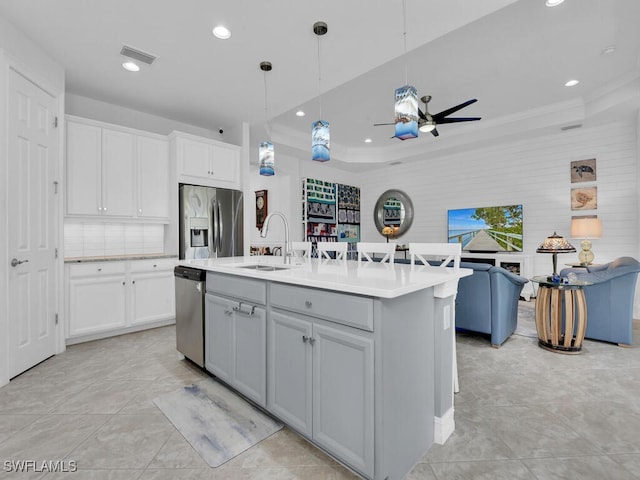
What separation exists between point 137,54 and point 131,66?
0.89ft

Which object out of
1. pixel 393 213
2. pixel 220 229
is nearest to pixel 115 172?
pixel 220 229

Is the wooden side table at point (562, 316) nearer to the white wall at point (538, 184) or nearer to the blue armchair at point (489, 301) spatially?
the blue armchair at point (489, 301)

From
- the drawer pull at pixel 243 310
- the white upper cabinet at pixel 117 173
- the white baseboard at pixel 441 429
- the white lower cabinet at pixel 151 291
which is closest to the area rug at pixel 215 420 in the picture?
the drawer pull at pixel 243 310

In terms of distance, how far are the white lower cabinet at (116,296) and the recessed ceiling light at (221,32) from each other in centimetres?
260

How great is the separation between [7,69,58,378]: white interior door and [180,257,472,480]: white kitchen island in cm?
210

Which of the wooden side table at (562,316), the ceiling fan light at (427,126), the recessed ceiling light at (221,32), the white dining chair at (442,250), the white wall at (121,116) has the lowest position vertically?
the wooden side table at (562,316)

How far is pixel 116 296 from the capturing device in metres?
3.53

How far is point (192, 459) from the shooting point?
161cm

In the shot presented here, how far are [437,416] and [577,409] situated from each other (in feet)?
3.59

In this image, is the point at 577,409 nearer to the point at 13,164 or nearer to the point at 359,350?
the point at 359,350

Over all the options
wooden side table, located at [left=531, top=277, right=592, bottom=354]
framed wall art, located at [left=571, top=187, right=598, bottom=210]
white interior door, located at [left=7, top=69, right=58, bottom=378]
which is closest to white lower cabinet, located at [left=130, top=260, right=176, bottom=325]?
white interior door, located at [left=7, top=69, right=58, bottom=378]

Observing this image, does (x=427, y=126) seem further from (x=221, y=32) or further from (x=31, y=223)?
(x=31, y=223)

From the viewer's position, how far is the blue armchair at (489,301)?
10.0ft

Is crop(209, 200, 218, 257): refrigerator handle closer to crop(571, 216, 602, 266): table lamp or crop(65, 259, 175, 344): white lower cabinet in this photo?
crop(65, 259, 175, 344): white lower cabinet
